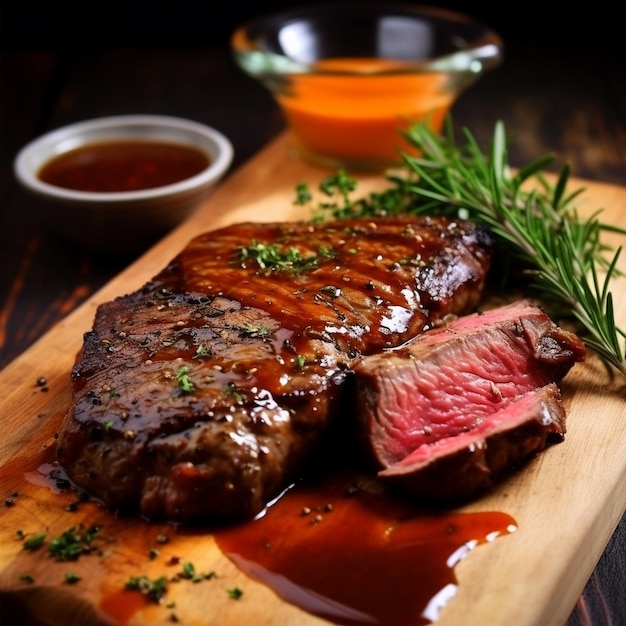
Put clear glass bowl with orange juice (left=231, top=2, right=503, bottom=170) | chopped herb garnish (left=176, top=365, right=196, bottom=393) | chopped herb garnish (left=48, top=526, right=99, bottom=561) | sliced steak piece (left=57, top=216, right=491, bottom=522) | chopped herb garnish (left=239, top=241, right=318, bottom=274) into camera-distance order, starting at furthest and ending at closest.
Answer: clear glass bowl with orange juice (left=231, top=2, right=503, bottom=170)
chopped herb garnish (left=239, top=241, right=318, bottom=274)
chopped herb garnish (left=176, top=365, right=196, bottom=393)
sliced steak piece (left=57, top=216, right=491, bottom=522)
chopped herb garnish (left=48, top=526, right=99, bottom=561)

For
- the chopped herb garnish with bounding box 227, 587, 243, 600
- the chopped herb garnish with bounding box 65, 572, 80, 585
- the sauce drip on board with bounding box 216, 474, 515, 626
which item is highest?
the chopped herb garnish with bounding box 65, 572, 80, 585

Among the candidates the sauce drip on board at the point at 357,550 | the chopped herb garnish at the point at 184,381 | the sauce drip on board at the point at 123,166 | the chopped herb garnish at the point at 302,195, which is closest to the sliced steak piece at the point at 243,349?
the chopped herb garnish at the point at 184,381

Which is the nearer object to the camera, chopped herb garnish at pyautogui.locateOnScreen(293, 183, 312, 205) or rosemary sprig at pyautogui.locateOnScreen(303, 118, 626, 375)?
rosemary sprig at pyautogui.locateOnScreen(303, 118, 626, 375)

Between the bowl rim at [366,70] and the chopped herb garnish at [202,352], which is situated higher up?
the bowl rim at [366,70]

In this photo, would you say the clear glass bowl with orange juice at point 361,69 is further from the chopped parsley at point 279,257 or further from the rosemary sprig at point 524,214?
the chopped parsley at point 279,257

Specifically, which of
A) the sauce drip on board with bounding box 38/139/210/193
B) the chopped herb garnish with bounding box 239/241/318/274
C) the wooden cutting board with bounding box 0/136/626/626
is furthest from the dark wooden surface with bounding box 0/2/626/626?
the wooden cutting board with bounding box 0/136/626/626

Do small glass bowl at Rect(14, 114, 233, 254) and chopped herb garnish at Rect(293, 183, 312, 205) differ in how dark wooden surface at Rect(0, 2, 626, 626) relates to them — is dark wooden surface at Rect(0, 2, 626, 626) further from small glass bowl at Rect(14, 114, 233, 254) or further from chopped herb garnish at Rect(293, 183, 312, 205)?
chopped herb garnish at Rect(293, 183, 312, 205)

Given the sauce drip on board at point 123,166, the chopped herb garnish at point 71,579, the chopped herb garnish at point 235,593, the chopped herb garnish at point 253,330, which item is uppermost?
the chopped herb garnish at point 253,330
